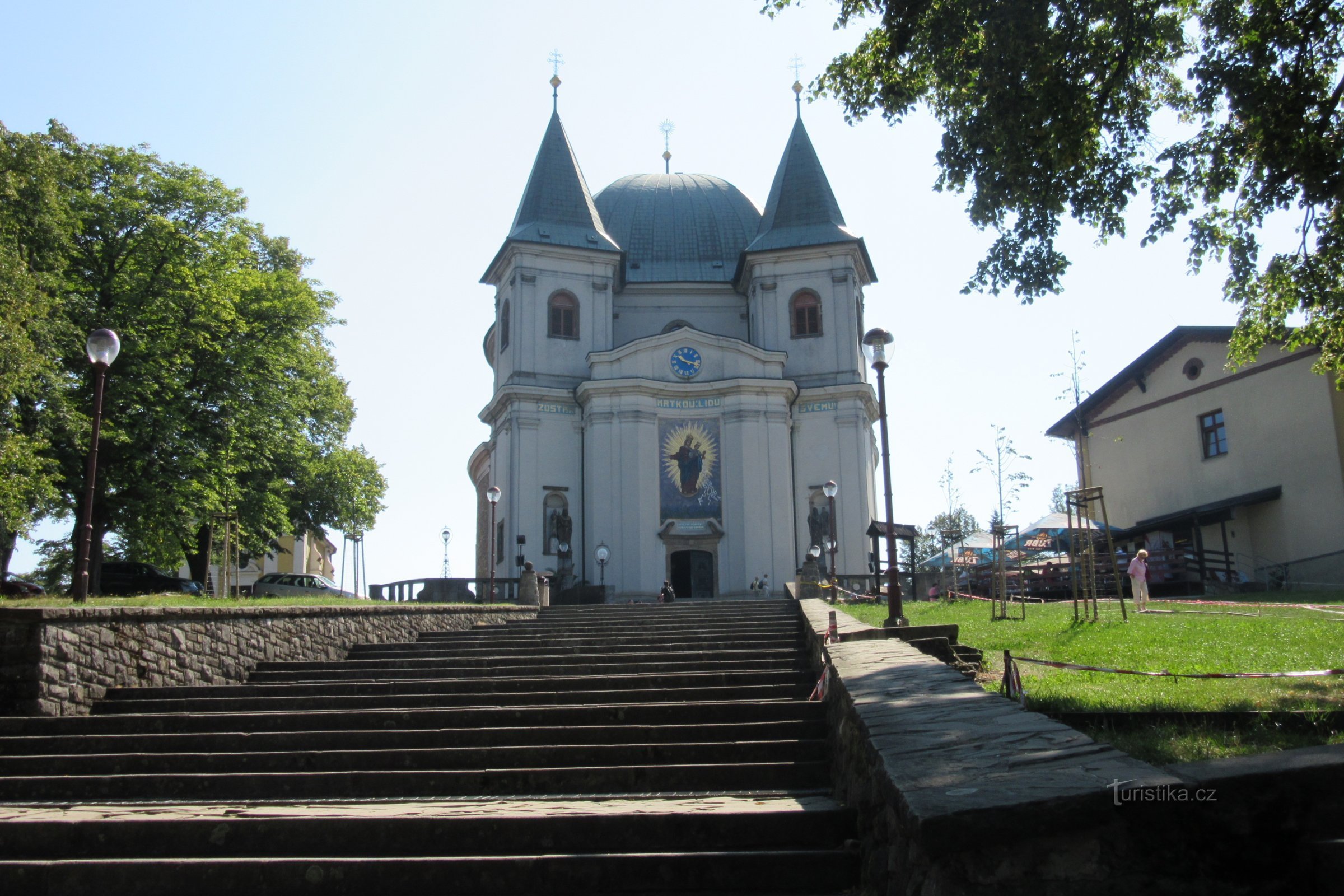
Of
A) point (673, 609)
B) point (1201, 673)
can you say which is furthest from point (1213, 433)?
point (1201, 673)

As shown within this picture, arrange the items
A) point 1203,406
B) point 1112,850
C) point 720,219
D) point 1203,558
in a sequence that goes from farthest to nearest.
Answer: point 720,219 < point 1203,406 < point 1203,558 < point 1112,850

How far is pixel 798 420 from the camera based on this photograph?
134 ft

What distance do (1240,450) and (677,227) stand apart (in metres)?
23.5

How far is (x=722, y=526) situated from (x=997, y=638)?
77.6 ft

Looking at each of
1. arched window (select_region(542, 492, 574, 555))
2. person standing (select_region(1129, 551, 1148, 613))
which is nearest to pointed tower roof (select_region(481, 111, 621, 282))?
arched window (select_region(542, 492, 574, 555))

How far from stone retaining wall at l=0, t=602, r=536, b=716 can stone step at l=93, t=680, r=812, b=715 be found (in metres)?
0.48

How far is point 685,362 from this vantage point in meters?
40.1

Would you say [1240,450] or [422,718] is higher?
[1240,450]

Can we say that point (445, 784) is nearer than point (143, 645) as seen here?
Yes

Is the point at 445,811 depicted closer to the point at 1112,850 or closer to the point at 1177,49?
the point at 1112,850

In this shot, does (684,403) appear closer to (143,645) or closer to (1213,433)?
(1213,433)

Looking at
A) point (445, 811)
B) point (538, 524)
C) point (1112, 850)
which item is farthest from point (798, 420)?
point (1112, 850)

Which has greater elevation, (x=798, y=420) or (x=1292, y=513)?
(x=798, y=420)

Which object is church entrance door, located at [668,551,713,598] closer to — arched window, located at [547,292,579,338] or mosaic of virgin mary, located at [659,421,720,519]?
mosaic of virgin mary, located at [659,421,720,519]
